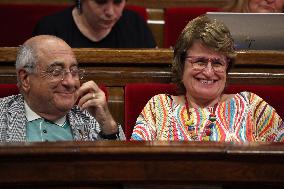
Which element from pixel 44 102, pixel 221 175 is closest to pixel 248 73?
pixel 44 102

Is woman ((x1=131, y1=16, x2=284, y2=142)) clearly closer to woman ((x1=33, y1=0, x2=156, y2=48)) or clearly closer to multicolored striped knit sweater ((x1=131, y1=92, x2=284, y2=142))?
multicolored striped knit sweater ((x1=131, y1=92, x2=284, y2=142))

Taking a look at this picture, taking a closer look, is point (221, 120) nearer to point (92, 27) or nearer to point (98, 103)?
point (98, 103)

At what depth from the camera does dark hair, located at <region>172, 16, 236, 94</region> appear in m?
1.27

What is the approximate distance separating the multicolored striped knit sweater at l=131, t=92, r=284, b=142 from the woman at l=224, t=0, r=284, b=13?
1.51 feet

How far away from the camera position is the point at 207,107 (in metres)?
1.31

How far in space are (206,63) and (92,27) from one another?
19.6 inches

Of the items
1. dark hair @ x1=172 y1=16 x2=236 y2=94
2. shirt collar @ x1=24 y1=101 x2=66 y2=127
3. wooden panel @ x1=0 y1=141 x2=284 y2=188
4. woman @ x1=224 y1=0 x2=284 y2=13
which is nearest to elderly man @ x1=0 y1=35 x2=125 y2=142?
shirt collar @ x1=24 y1=101 x2=66 y2=127

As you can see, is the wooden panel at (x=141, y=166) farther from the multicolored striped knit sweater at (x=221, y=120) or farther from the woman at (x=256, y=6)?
the woman at (x=256, y=6)

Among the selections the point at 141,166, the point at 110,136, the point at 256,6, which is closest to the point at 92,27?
the point at 256,6

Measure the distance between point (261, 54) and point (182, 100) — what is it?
0.19 metres

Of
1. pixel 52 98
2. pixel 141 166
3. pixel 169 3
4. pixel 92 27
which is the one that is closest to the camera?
pixel 141 166

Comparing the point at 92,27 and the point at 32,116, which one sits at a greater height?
the point at 92,27

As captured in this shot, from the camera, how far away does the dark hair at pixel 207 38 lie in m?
1.27

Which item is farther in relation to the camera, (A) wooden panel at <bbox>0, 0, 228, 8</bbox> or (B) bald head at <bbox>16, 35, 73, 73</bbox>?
(A) wooden panel at <bbox>0, 0, 228, 8</bbox>
